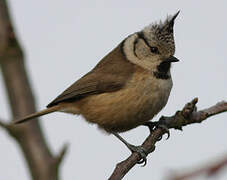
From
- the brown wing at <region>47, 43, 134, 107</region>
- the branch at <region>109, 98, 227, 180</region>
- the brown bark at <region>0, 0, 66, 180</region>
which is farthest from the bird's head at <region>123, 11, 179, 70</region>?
the brown bark at <region>0, 0, 66, 180</region>

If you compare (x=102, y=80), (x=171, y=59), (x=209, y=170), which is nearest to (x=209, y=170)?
(x=209, y=170)

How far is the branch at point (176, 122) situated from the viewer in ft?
7.52

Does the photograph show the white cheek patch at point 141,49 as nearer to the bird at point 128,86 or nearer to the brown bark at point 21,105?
the bird at point 128,86

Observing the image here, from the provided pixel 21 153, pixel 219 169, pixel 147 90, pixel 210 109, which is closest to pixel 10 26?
pixel 21 153

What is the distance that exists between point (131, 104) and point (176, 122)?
0.88 metres

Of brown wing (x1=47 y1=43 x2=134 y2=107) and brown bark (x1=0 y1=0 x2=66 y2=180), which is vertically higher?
brown bark (x1=0 y1=0 x2=66 y2=180)

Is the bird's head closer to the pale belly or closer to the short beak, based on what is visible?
the short beak

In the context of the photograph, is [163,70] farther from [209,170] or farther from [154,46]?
[209,170]

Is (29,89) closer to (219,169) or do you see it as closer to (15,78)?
(15,78)

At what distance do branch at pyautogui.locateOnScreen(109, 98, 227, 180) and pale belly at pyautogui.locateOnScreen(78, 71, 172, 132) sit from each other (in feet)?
1.34

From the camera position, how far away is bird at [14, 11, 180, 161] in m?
3.78

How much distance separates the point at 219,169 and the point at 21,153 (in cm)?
131

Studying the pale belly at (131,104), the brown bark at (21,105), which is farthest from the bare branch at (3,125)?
the pale belly at (131,104)

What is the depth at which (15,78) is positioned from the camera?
1.93 m
